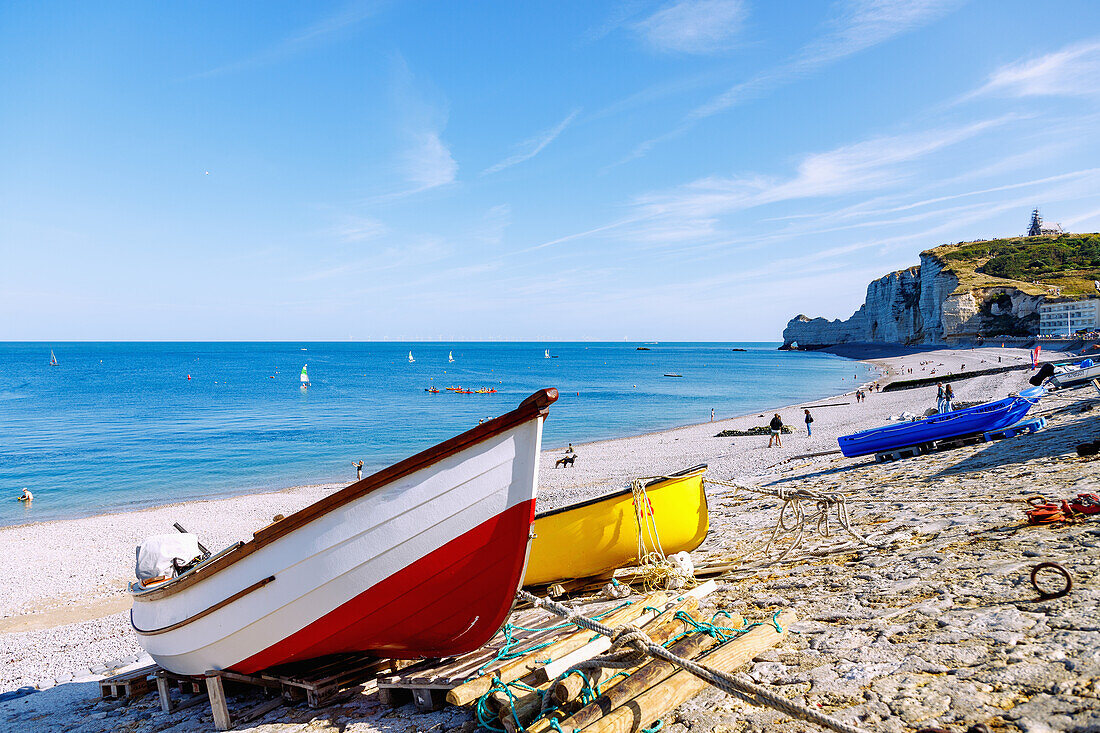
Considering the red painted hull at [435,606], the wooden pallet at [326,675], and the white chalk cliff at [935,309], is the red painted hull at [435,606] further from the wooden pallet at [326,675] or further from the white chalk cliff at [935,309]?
the white chalk cliff at [935,309]

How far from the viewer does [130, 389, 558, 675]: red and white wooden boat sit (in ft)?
17.4

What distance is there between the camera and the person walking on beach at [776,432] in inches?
1109

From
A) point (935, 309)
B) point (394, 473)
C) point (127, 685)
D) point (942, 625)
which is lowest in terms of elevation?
point (127, 685)

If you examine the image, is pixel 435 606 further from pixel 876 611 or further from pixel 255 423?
pixel 255 423

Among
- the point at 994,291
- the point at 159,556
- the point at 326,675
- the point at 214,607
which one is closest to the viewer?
the point at 214,607

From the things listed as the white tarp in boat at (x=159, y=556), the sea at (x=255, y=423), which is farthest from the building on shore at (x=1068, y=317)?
the white tarp in boat at (x=159, y=556)

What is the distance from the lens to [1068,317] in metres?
75.5

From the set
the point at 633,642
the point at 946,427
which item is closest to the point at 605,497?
the point at 633,642

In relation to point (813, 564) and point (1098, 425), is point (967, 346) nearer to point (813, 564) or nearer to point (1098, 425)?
point (1098, 425)

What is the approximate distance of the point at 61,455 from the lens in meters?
32.5

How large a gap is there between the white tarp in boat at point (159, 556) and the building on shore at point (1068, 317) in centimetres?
9385

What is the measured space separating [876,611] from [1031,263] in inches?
4882

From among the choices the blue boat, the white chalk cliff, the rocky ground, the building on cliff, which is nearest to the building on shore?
the building on cliff

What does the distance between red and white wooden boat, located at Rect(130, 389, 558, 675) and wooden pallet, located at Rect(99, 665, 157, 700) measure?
1.88 meters
